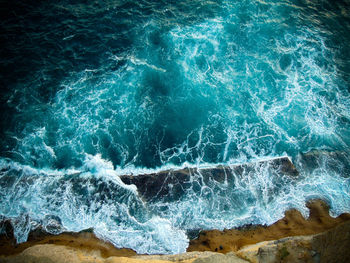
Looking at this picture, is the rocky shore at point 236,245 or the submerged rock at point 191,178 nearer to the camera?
the rocky shore at point 236,245

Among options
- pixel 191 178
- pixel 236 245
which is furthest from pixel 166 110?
pixel 236 245

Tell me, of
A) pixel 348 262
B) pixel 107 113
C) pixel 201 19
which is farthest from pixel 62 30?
pixel 348 262

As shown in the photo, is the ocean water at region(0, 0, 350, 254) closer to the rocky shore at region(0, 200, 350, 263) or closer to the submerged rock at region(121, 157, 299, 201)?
the submerged rock at region(121, 157, 299, 201)

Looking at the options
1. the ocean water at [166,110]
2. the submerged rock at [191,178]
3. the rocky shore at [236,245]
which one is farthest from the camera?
the submerged rock at [191,178]

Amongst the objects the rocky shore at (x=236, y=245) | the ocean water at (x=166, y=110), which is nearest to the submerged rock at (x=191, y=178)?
the ocean water at (x=166, y=110)

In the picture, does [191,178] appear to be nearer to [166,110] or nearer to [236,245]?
[236,245]

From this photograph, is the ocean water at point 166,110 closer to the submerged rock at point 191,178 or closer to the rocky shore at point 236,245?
the submerged rock at point 191,178
